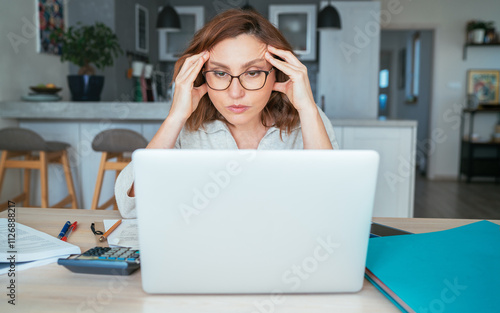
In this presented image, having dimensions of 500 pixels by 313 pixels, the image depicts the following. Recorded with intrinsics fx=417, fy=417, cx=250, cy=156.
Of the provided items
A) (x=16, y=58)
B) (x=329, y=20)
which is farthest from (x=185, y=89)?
(x=329, y=20)

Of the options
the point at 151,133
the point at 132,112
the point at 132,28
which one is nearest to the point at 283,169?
the point at 132,112

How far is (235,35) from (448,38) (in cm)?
570

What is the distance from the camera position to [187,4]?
548cm

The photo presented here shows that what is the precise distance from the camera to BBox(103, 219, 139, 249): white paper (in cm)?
82

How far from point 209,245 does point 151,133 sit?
2.57 metres

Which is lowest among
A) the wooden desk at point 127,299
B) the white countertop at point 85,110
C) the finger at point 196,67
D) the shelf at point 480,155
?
the shelf at point 480,155

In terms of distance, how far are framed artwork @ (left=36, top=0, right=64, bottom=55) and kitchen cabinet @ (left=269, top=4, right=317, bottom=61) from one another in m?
2.50

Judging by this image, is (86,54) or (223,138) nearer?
(223,138)

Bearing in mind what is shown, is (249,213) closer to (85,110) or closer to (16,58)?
(85,110)

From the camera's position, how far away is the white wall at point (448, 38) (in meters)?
5.84

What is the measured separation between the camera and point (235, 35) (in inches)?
45.0

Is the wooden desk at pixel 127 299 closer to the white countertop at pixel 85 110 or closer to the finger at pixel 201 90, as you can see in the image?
the finger at pixel 201 90

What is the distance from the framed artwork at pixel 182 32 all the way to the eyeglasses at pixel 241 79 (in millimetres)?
4257

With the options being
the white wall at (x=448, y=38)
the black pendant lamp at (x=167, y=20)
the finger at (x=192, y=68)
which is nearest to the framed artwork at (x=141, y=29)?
the black pendant lamp at (x=167, y=20)
